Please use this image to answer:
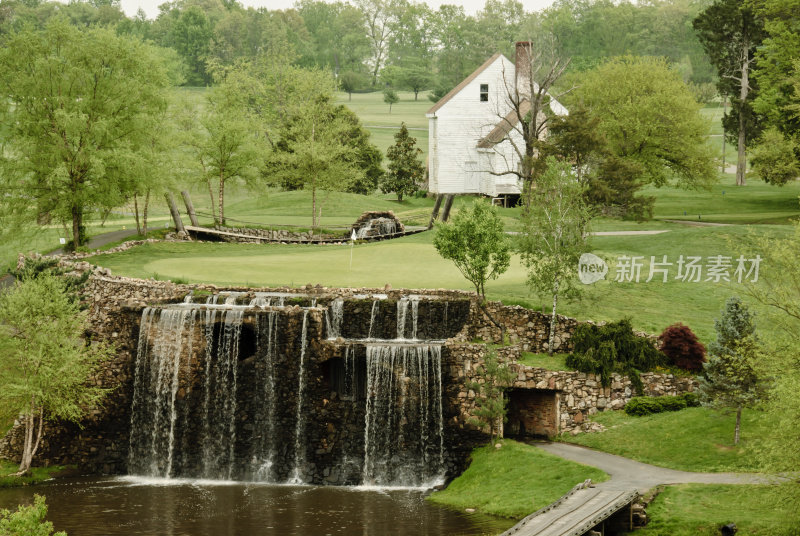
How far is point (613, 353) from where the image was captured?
43469 mm

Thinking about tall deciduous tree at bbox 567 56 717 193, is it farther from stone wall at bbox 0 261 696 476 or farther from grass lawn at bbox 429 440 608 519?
grass lawn at bbox 429 440 608 519

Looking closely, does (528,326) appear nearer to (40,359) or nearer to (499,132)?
(40,359)

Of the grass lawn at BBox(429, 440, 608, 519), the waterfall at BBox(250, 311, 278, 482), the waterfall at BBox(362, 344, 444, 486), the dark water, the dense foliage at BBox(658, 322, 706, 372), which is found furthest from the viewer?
the waterfall at BBox(250, 311, 278, 482)

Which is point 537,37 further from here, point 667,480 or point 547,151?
point 667,480

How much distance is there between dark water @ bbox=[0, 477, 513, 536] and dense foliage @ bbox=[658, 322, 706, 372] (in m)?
12.6

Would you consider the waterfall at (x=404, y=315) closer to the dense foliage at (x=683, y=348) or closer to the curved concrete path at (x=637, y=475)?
the curved concrete path at (x=637, y=475)

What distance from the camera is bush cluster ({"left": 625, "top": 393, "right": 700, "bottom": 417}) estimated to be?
42125 mm

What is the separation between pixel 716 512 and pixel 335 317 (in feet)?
64.6

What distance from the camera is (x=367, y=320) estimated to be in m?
46.0

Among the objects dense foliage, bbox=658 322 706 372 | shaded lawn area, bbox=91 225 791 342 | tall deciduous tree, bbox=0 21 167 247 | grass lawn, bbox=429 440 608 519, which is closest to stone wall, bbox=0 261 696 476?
dense foliage, bbox=658 322 706 372

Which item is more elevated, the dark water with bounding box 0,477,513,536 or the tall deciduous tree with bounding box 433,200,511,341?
the tall deciduous tree with bounding box 433,200,511,341

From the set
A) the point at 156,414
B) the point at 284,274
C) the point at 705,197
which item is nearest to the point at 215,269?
the point at 284,274

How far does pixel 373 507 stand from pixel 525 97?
1663 inches

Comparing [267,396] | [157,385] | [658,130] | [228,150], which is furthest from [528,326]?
[228,150]
